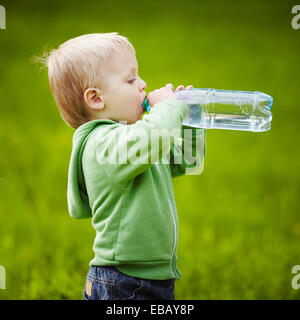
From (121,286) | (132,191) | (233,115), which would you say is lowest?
(121,286)

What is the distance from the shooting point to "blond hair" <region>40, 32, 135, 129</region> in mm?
1859

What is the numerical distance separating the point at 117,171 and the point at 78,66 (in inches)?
17.3

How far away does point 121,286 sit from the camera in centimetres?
181

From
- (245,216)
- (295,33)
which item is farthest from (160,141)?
(295,33)

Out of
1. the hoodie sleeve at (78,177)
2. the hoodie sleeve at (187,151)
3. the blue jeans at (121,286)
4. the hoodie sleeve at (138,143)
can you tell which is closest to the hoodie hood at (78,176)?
the hoodie sleeve at (78,177)

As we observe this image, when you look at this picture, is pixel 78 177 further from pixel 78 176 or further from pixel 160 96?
pixel 160 96

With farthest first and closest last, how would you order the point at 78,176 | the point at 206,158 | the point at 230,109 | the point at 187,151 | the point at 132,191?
the point at 206,158, the point at 230,109, the point at 187,151, the point at 78,176, the point at 132,191

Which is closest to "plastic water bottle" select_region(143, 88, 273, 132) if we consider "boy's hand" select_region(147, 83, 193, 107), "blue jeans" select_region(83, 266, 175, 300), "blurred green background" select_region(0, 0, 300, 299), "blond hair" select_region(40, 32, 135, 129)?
"boy's hand" select_region(147, 83, 193, 107)

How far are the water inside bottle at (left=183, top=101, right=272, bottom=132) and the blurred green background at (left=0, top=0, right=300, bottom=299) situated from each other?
41.5 inches

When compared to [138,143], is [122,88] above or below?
above

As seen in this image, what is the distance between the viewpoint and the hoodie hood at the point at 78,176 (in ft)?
6.11

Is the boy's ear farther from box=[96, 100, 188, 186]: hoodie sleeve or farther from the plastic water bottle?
the plastic water bottle

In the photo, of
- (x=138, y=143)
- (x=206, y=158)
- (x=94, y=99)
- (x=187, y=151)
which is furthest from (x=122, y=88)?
(x=206, y=158)

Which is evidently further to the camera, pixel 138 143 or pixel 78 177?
pixel 78 177
